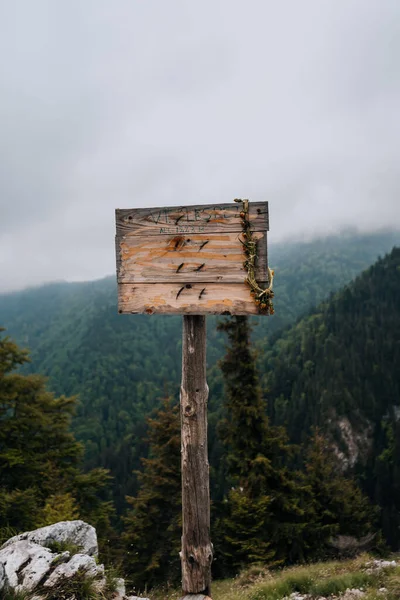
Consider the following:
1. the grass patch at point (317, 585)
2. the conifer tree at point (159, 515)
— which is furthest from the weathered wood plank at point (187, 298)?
the conifer tree at point (159, 515)

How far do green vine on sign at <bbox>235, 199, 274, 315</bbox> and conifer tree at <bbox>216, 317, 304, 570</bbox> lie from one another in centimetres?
1315

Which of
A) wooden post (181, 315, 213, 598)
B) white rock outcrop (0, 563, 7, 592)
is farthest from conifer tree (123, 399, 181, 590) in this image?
wooden post (181, 315, 213, 598)

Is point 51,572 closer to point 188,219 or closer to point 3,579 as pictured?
point 3,579

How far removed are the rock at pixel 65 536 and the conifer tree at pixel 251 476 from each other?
10526 millimetres

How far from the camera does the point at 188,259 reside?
3920 millimetres

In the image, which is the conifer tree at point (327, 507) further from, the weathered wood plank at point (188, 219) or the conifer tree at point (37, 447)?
the weathered wood plank at point (188, 219)

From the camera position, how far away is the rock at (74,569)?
5051 millimetres

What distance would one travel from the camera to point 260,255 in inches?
150

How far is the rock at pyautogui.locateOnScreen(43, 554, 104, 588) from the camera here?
5.05 m

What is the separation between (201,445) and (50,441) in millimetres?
19689

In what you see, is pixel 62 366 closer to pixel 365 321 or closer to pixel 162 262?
pixel 365 321

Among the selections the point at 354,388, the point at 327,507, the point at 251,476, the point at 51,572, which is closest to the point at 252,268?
the point at 51,572

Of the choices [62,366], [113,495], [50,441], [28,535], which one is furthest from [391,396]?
[62,366]

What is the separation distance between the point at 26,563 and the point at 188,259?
4962 millimetres
